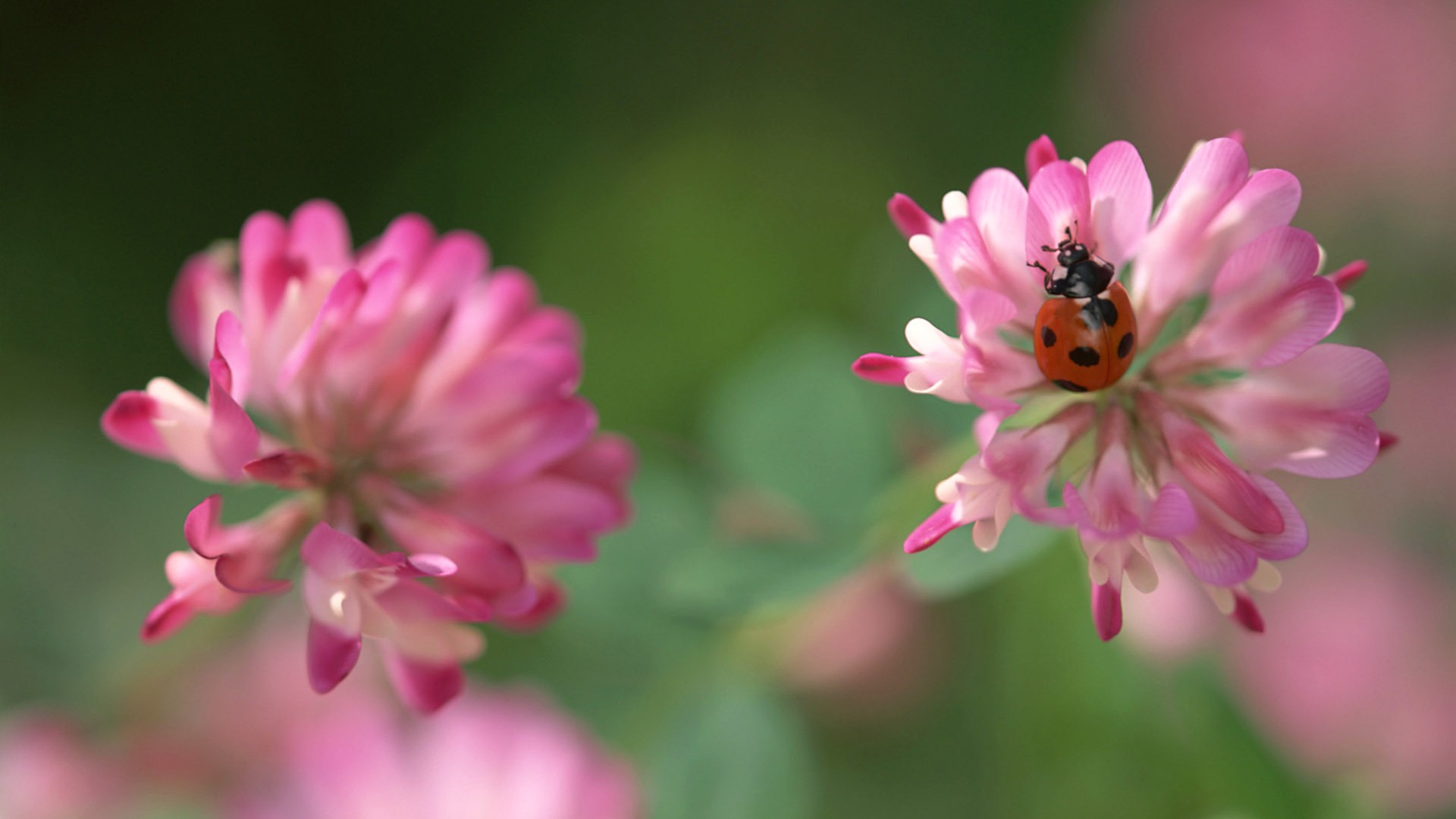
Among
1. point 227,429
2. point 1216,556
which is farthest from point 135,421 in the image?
point 1216,556

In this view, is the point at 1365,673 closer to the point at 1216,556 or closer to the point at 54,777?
the point at 1216,556

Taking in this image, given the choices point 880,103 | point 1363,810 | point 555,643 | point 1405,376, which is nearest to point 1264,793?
point 1363,810

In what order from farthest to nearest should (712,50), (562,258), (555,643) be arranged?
(712,50)
(562,258)
(555,643)

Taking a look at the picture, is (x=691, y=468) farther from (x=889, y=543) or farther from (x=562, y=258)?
(x=562, y=258)

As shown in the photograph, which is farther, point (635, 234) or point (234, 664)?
point (635, 234)

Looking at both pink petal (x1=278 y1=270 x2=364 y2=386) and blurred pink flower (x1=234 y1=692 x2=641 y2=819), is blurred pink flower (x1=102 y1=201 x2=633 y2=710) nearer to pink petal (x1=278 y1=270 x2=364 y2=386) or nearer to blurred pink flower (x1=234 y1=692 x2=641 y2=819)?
pink petal (x1=278 y1=270 x2=364 y2=386)

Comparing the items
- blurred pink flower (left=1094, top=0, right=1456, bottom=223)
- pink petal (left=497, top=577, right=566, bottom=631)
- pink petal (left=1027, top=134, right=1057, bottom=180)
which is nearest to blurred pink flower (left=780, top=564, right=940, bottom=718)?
pink petal (left=497, top=577, right=566, bottom=631)

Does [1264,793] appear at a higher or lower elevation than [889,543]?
lower
